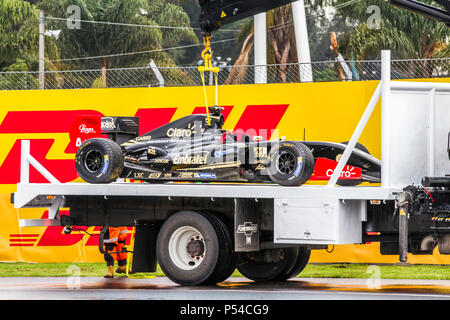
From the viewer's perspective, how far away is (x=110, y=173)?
1272 cm

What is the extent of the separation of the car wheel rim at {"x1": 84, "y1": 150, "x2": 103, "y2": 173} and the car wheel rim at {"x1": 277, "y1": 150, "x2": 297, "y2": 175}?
8.13 feet

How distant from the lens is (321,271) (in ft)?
51.1

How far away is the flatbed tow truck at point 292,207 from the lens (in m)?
11.4

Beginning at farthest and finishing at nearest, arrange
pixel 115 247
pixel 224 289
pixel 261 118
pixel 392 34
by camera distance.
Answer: pixel 392 34, pixel 261 118, pixel 115 247, pixel 224 289

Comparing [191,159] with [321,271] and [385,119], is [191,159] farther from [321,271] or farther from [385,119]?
[321,271]

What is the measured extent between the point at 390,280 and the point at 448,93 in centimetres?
366

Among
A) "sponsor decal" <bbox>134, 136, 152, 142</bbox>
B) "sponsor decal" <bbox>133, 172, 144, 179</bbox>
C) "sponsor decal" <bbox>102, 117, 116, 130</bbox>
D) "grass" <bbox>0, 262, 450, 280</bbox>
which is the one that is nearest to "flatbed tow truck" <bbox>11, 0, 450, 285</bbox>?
"sponsor decal" <bbox>133, 172, 144, 179</bbox>

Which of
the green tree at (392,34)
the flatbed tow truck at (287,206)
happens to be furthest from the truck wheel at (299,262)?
the green tree at (392,34)

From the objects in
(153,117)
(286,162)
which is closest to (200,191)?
(286,162)

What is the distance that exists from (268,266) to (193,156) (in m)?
2.08

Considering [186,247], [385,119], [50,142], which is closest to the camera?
[385,119]

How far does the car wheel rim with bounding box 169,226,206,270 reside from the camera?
1234 cm

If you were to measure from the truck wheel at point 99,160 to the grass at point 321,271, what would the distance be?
273 centimetres

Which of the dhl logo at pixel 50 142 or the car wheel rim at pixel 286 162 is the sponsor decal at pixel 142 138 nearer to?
the car wheel rim at pixel 286 162
